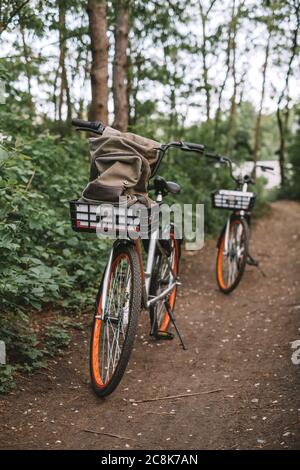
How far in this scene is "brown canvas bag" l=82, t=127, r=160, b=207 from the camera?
3417 millimetres

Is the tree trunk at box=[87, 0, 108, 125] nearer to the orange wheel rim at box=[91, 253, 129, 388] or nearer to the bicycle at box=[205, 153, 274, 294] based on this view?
the bicycle at box=[205, 153, 274, 294]

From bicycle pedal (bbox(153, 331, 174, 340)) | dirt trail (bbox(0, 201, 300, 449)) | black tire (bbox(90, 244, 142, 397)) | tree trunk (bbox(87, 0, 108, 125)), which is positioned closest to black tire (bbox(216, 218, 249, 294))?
dirt trail (bbox(0, 201, 300, 449))

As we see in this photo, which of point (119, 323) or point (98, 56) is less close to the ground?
point (98, 56)

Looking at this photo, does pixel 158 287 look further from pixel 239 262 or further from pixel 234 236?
pixel 234 236

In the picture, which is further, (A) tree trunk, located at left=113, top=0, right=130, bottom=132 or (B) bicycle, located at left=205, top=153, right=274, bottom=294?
(A) tree trunk, located at left=113, top=0, right=130, bottom=132

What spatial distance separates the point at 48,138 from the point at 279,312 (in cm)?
318

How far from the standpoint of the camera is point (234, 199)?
607 cm

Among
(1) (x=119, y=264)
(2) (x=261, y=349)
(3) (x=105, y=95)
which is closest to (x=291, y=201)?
(3) (x=105, y=95)

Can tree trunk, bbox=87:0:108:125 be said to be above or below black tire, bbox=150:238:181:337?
above

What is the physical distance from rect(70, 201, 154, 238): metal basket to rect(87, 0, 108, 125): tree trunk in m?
3.55

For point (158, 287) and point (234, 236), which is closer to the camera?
point (158, 287)

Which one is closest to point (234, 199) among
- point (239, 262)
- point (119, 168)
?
point (239, 262)

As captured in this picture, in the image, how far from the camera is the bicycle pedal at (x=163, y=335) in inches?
178

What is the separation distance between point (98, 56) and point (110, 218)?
12.3 ft
